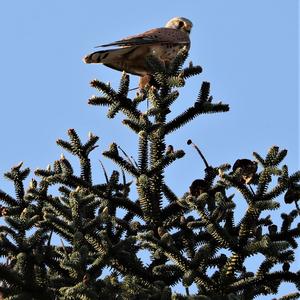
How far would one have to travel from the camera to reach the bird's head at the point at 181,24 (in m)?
9.30

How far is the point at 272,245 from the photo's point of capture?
12.1ft

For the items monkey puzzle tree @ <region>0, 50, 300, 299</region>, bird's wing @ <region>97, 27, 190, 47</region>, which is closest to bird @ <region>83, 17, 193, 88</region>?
bird's wing @ <region>97, 27, 190, 47</region>

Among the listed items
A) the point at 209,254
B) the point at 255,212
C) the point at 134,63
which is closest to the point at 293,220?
the point at 255,212

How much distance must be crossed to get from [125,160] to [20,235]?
2.73 ft

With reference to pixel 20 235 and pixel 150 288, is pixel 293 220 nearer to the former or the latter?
pixel 150 288

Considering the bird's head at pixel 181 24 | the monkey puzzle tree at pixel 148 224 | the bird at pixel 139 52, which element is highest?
the bird's head at pixel 181 24

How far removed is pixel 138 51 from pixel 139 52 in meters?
0.01

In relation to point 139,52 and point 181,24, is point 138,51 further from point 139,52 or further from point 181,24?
point 181,24

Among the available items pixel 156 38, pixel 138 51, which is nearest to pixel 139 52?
pixel 138 51

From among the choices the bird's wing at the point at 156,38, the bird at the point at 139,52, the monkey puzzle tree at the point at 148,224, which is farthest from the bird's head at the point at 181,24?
the monkey puzzle tree at the point at 148,224

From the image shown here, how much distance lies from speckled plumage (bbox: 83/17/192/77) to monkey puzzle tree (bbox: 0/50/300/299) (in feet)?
4.93

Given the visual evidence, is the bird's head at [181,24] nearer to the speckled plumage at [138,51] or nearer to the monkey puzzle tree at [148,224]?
the speckled plumage at [138,51]

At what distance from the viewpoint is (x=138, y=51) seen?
270 inches

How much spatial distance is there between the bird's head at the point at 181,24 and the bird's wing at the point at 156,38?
987 mm
